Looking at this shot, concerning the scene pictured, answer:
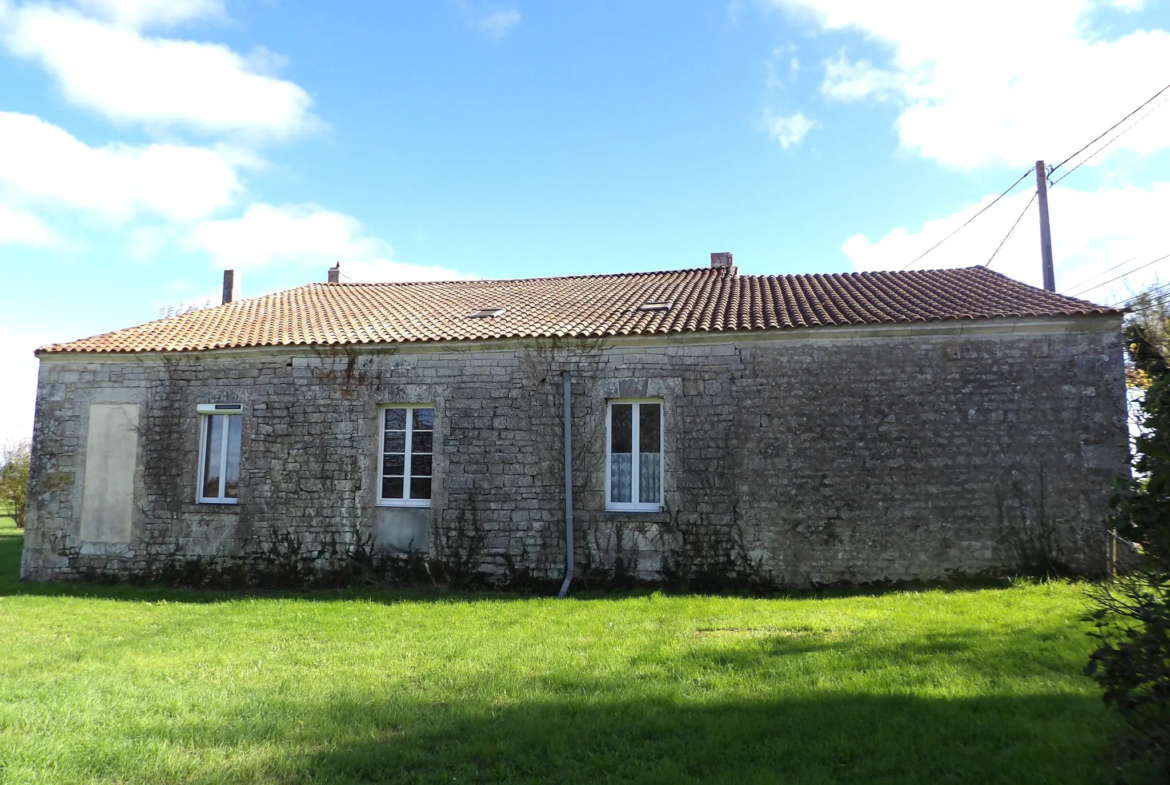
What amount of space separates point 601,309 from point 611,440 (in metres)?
2.53

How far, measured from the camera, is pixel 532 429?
10.5 m

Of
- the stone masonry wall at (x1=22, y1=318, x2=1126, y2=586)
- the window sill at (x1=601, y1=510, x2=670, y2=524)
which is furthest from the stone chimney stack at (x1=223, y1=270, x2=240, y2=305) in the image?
the window sill at (x1=601, y1=510, x2=670, y2=524)

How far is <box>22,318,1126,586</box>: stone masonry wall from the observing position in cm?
941

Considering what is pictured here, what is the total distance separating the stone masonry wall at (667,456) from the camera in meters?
9.41

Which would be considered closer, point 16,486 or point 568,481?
point 568,481

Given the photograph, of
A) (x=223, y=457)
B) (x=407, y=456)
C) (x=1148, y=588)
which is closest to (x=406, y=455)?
(x=407, y=456)

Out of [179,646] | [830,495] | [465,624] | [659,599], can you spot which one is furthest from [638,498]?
[179,646]

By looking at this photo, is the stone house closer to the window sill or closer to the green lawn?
the window sill

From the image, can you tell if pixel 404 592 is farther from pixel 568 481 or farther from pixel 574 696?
pixel 574 696

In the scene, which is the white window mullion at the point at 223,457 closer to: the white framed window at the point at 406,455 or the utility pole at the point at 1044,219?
the white framed window at the point at 406,455

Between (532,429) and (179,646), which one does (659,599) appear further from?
(179,646)

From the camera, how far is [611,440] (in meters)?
10.5

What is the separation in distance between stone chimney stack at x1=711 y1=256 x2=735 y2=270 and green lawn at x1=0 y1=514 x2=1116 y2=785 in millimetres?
8957

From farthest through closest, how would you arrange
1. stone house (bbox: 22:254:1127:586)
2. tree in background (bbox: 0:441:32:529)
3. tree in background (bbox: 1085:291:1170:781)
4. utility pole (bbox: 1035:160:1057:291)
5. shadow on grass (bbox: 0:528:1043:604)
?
tree in background (bbox: 0:441:32:529)
utility pole (bbox: 1035:160:1057:291)
stone house (bbox: 22:254:1127:586)
shadow on grass (bbox: 0:528:1043:604)
tree in background (bbox: 1085:291:1170:781)
